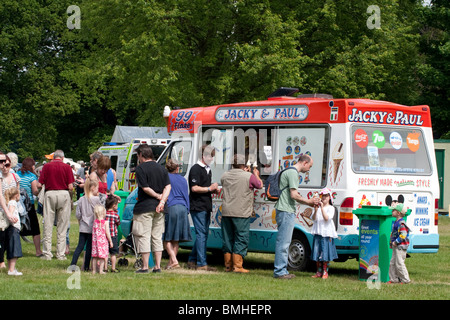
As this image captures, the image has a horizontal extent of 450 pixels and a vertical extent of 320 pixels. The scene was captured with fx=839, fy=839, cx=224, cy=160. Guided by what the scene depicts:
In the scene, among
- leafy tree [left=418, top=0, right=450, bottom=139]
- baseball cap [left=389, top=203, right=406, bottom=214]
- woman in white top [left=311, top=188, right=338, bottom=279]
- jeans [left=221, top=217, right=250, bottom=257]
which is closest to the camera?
baseball cap [left=389, top=203, right=406, bottom=214]

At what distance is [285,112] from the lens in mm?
13242

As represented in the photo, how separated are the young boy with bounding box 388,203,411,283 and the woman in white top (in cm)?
88

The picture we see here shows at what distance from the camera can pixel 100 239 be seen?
12.0m

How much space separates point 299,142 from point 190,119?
2.51 metres

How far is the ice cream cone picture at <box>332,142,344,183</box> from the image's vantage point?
12336 millimetres

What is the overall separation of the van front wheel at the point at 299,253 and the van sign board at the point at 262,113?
183 cm

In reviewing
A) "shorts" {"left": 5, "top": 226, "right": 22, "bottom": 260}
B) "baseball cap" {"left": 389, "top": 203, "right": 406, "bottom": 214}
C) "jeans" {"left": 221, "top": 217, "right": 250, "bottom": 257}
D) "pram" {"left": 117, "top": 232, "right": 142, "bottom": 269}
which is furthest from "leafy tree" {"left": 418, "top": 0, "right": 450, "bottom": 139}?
"shorts" {"left": 5, "top": 226, "right": 22, "bottom": 260}

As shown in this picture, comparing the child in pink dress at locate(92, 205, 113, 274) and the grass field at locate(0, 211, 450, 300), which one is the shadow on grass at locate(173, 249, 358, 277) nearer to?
the grass field at locate(0, 211, 450, 300)

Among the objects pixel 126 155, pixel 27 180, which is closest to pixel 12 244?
pixel 27 180
